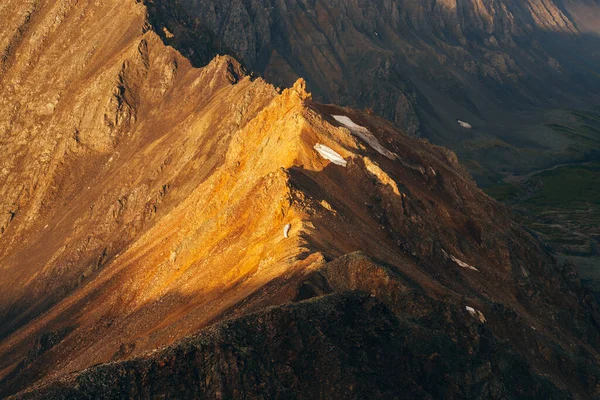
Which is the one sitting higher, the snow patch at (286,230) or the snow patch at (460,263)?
the snow patch at (286,230)

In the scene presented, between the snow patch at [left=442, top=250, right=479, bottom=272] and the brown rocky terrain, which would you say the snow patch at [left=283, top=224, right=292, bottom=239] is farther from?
the snow patch at [left=442, top=250, right=479, bottom=272]

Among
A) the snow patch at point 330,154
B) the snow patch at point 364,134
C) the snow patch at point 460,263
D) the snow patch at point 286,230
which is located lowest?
the snow patch at point 460,263

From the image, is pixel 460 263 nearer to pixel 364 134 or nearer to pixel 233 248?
pixel 364 134

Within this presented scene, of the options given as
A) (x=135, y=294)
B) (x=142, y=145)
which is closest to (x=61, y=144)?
(x=142, y=145)

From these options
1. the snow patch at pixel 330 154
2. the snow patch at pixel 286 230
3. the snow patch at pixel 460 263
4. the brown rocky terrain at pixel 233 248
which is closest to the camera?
the brown rocky terrain at pixel 233 248

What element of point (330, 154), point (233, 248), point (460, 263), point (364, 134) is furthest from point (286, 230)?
point (364, 134)

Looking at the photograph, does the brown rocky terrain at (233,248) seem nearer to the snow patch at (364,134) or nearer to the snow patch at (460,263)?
the snow patch at (460,263)

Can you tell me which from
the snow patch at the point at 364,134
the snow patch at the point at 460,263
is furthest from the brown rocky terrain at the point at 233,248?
the snow patch at the point at 364,134

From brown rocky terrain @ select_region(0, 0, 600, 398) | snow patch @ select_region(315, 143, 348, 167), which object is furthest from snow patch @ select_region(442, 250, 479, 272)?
snow patch @ select_region(315, 143, 348, 167)
